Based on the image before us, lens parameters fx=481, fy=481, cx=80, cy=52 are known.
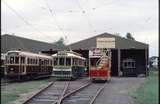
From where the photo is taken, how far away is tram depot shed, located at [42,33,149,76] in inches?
2559

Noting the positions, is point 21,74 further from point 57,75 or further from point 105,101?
point 105,101

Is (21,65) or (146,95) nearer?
(146,95)

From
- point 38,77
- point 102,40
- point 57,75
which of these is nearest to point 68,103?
point 57,75

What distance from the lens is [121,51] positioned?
70250 mm

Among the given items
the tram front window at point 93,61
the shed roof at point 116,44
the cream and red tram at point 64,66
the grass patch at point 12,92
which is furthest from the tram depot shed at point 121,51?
the grass patch at point 12,92

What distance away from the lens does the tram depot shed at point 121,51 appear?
65000 mm

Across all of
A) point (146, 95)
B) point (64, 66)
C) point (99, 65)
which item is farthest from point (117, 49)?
point (146, 95)

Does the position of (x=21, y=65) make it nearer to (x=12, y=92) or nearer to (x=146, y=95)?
(x=12, y=92)

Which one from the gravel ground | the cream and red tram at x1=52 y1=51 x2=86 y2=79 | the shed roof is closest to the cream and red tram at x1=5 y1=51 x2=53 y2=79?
the cream and red tram at x1=52 y1=51 x2=86 y2=79

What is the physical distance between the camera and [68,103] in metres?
19.9

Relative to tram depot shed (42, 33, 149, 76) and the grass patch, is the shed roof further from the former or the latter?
the grass patch

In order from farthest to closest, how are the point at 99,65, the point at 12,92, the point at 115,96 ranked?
the point at 99,65, the point at 12,92, the point at 115,96

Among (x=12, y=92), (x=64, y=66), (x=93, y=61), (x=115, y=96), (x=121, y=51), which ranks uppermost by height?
(x=121, y=51)

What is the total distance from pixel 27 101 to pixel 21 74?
63.8ft
